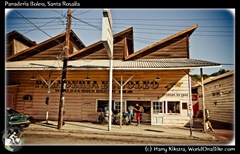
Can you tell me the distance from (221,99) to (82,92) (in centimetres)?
1293

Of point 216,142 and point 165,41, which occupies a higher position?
point 165,41

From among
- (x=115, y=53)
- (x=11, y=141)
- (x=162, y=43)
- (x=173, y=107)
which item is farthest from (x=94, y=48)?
(x=11, y=141)

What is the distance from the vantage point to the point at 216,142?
8.30 meters

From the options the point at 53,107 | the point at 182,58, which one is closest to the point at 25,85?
the point at 53,107

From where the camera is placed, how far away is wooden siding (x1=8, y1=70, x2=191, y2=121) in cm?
1295

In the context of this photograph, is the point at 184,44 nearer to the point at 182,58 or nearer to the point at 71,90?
the point at 182,58

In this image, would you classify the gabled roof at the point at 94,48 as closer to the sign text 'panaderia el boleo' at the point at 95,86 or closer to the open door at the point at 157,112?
the sign text 'panaderia el boleo' at the point at 95,86

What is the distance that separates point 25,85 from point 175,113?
12.9 metres

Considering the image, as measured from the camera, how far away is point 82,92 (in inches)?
541

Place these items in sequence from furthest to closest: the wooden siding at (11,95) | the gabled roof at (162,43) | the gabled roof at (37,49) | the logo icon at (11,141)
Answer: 1. the gabled roof at (37,49)
2. the wooden siding at (11,95)
3. the gabled roof at (162,43)
4. the logo icon at (11,141)

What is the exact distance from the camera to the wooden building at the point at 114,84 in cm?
1264

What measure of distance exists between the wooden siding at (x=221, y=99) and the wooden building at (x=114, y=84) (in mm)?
4502

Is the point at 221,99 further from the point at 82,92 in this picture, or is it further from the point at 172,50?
the point at 82,92

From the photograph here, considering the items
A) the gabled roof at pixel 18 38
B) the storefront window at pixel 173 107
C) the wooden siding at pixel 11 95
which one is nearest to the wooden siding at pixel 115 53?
the storefront window at pixel 173 107
